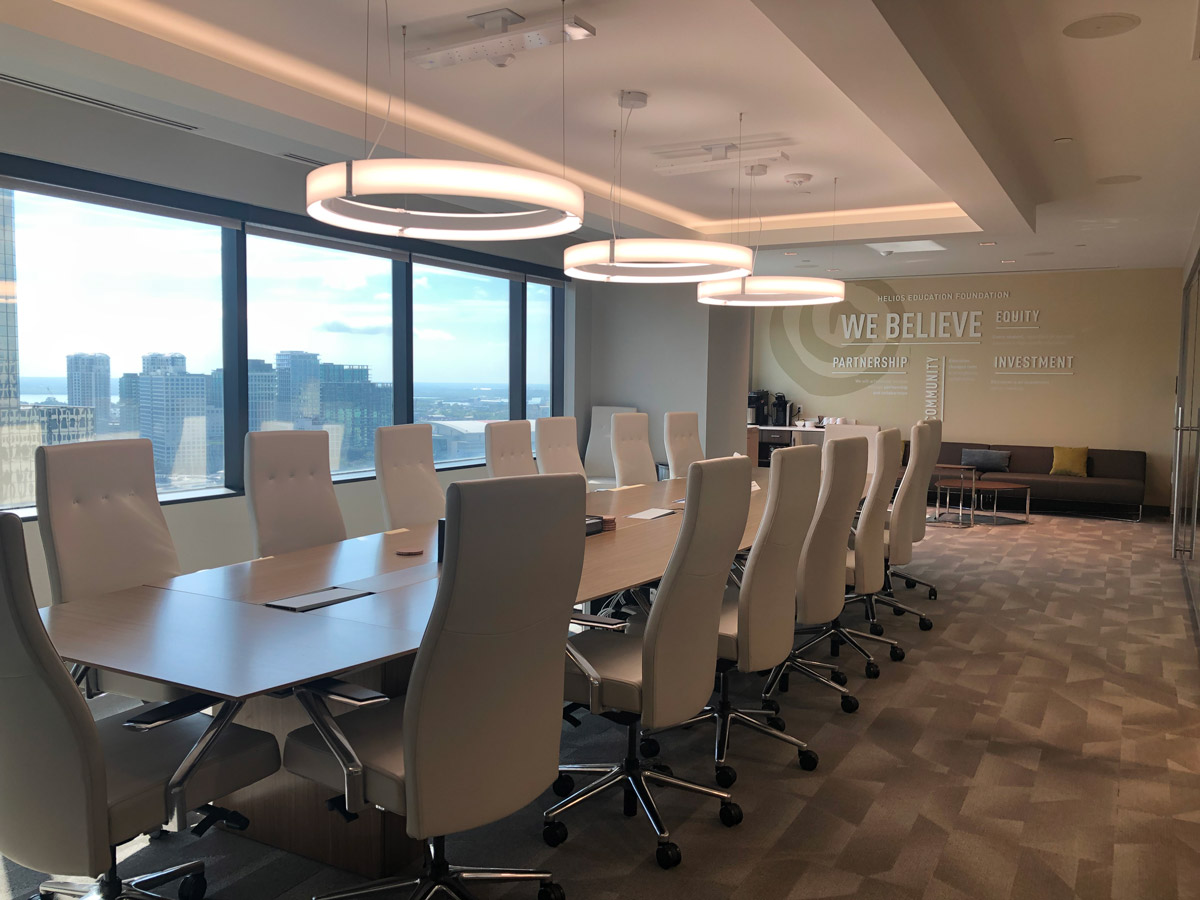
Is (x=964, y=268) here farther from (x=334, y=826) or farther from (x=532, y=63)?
(x=334, y=826)

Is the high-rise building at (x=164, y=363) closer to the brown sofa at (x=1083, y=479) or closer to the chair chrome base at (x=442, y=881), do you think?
the chair chrome base at (x=442, y=881)

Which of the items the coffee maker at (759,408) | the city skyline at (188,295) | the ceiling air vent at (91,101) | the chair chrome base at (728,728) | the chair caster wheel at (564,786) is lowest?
the chair caster wheel at (564,786)

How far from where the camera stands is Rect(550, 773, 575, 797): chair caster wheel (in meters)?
3.12

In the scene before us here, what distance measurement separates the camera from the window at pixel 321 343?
20.9 ft

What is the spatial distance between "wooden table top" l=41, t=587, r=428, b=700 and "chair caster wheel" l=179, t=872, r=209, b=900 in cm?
70

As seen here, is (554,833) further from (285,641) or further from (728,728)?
(285,641)

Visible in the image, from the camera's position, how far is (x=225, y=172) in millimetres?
5750

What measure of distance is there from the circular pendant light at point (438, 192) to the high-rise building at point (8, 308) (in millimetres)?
2159

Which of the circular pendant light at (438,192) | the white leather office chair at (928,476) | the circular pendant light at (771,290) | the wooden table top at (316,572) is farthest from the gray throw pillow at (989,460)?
the wooden table top at (316,572)

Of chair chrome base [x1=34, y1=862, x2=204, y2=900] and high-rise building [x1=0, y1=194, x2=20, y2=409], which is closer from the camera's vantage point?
chair chrome base [x1=34, y1=862, x2=204, y2=900]

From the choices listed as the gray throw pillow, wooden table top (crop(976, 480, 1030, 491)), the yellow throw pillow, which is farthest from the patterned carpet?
the gray throw pillow

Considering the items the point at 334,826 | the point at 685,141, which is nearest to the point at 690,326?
the point at 685,141

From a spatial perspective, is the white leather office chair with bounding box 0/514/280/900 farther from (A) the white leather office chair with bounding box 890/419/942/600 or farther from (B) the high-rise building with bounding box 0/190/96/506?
(A) the white leather office chair with bounding box 890/419/942/600

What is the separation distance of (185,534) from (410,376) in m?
2.61
